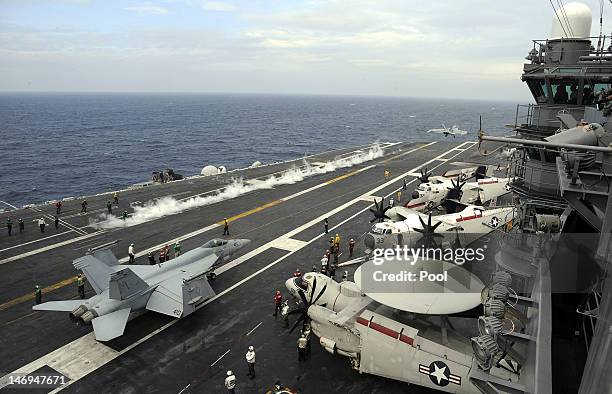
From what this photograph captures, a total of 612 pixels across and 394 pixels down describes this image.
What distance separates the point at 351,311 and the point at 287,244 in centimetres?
1622

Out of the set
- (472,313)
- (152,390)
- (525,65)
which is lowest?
(152,390)

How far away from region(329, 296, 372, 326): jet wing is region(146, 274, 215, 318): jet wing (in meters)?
8.12

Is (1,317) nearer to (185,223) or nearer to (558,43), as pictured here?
(185,223)

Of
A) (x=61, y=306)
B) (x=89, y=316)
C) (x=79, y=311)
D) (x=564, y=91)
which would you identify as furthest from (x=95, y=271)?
(x=564, y=91)


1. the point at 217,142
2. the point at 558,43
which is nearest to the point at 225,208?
the point at 558,43

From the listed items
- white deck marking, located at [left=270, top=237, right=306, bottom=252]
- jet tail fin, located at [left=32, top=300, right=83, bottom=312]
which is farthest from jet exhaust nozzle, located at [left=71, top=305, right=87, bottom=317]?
white deck marking, located at [left=270, top=237, right=306, bottom=252]

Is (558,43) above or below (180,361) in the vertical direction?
above

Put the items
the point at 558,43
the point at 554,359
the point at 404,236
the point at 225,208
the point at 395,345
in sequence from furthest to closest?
the point at 225,208, the point at 404,236, the point at 558,43, the point at 395,345, the point at 554,359

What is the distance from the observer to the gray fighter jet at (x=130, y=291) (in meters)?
20.0

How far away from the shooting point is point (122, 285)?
67.6 ft

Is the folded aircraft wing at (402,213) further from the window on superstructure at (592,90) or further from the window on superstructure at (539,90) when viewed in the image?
the window on superstructure at (592,90)

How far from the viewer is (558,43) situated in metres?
21.9

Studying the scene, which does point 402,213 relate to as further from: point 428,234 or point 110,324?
point 110,324

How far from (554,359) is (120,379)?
→ 17732mm
